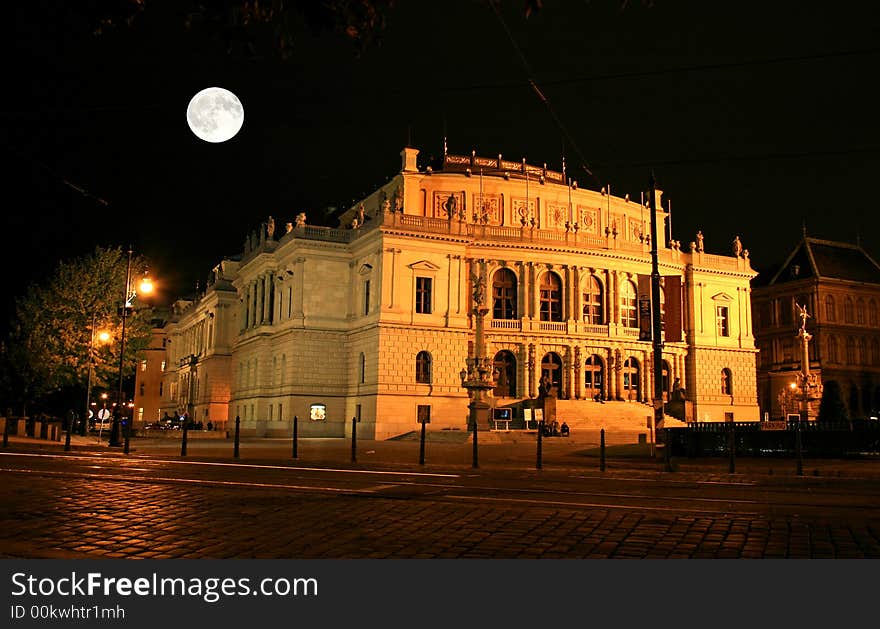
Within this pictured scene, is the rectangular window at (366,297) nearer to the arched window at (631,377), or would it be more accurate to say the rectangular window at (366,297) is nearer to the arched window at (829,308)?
the arched window at (631,377)

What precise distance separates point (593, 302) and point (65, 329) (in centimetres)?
3582

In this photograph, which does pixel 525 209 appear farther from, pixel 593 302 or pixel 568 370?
pixel 568 370

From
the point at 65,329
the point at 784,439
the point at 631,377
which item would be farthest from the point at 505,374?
the point at 784,439

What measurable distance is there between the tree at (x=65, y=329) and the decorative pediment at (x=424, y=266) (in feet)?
55.8

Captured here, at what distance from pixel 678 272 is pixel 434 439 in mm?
29201

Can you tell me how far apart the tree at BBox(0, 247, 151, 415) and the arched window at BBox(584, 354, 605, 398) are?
3078cm

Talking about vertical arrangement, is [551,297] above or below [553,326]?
above

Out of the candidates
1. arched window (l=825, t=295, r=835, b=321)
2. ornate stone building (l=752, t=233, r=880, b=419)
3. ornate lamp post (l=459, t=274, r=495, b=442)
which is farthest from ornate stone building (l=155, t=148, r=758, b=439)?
arched window (l=825, t=295, r=835, b=321)

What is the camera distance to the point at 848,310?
81.2 metres

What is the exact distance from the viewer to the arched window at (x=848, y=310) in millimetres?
80750

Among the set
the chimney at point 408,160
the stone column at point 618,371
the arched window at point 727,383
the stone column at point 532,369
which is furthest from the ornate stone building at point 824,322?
the chimney at point 408,160

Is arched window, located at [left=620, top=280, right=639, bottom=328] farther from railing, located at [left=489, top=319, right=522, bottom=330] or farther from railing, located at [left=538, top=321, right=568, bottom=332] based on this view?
railing, located at [left=489, top=319, right=522, bottom=330]

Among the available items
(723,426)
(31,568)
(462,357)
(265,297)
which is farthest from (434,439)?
(31,568)

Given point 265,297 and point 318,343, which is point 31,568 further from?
point 265,297
